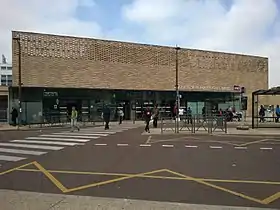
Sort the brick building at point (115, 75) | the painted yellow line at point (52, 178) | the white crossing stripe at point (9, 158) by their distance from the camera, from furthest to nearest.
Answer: the brick building at point (115, 75), the white crossing stripe at point (9, 158), the painted yellow line at point (52, 178)

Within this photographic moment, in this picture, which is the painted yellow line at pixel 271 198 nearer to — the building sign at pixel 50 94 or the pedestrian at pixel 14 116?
the pedestrian at pixel 14 116

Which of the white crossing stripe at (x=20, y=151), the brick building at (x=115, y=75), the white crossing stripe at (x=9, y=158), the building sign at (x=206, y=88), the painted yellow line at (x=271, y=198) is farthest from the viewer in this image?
the building sign at (x=206, y=88)

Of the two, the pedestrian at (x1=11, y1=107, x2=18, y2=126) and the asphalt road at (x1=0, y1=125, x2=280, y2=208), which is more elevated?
the pedestrian at (x1=11, y1=107, x2=18, y2=126)

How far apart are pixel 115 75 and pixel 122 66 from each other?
1581 millimetres

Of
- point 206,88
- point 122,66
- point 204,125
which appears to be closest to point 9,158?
point 204,125

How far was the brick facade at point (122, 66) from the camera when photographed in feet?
132

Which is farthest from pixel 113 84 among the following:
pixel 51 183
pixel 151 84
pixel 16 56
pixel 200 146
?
pixel 51 183

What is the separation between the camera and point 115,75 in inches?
1794

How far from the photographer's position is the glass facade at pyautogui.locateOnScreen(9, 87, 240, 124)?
38.8m

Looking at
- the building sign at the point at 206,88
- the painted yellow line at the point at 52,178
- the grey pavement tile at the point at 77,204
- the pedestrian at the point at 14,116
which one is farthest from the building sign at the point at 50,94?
the grey pavement tile at the point at 77,204

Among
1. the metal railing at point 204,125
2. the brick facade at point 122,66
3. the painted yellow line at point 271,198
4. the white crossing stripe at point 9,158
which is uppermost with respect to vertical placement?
the brick facade at point 122,66

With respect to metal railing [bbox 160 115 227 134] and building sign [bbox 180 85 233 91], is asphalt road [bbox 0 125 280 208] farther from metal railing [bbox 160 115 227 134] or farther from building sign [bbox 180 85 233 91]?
building sign [bbox 180 85 233 91]

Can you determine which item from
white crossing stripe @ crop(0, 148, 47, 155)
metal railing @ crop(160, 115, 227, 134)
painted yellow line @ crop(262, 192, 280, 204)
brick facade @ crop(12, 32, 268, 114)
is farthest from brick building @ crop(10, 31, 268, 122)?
painted yellow line @ crop(262, 192, 280, 204)

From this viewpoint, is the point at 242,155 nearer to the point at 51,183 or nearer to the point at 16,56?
the point at 51,183
